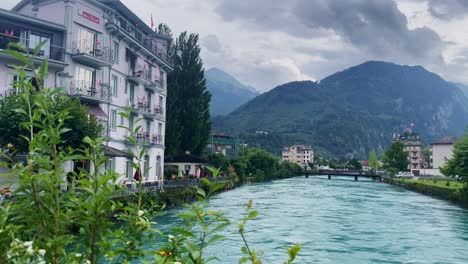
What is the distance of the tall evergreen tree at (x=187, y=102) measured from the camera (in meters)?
54.2

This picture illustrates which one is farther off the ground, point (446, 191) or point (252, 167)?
point (252, 167)

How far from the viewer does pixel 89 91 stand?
101 feet

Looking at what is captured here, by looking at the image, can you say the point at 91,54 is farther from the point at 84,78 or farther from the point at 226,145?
the point at 226,145

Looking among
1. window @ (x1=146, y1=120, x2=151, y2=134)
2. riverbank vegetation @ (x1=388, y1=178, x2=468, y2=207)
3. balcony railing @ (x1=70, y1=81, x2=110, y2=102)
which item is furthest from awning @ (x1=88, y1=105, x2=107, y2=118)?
riverbank vegetation @ (x1=388, y1=178, x2=468, y2=207)

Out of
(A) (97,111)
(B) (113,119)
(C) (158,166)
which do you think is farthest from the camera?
(C) (158,166)

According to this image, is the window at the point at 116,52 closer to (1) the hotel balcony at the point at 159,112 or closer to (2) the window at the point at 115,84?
(2) the window at the point at 115,84

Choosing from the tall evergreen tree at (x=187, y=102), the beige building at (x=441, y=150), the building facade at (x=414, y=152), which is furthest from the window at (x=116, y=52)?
the building facade at (x=414, y=152)

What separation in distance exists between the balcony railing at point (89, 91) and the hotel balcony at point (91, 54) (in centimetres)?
164

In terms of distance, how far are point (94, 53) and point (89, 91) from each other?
9.74ft

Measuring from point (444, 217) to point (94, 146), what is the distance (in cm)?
3667

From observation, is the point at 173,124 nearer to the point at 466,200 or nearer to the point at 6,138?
the point at 6,138

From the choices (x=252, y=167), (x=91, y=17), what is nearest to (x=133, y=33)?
(x=91, y=17)

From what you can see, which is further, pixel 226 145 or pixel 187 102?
pixel 226 145

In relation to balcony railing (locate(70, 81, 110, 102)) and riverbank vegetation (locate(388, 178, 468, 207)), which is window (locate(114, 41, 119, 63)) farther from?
riverbank vegetation (locate(388, 178, 468, 207))
